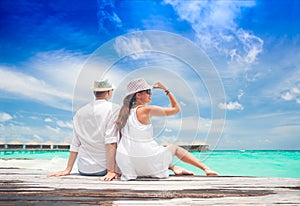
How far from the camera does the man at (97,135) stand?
3137 mm

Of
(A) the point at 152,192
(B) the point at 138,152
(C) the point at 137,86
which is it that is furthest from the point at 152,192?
(C) the point at 137,86

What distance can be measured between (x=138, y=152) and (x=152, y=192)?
83 cm

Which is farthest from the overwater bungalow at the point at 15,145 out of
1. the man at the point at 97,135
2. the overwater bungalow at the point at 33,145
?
the man at the point at 97,135

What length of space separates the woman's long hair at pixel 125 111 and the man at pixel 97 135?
0.08 m

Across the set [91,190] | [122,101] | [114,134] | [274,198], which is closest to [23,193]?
[91,190]

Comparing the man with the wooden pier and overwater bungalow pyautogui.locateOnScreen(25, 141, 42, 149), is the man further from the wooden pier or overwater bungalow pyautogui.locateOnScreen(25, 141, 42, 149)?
overwater bungalow pyautogui.locateOnScreen(25, 141, 42, 149)

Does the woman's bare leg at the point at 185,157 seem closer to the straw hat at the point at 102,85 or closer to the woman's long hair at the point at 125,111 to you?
the woman's long hair at the point at 125,111

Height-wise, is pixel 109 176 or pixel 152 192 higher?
pixel 109 176

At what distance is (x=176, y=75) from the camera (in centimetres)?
375

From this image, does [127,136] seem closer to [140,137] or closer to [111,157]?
[140,137]

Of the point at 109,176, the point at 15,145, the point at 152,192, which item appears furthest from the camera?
Result: the point at 15,145

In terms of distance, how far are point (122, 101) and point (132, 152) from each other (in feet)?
1.84

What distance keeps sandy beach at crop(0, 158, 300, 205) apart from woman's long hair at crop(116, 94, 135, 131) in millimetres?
593

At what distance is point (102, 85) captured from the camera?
129 inches
